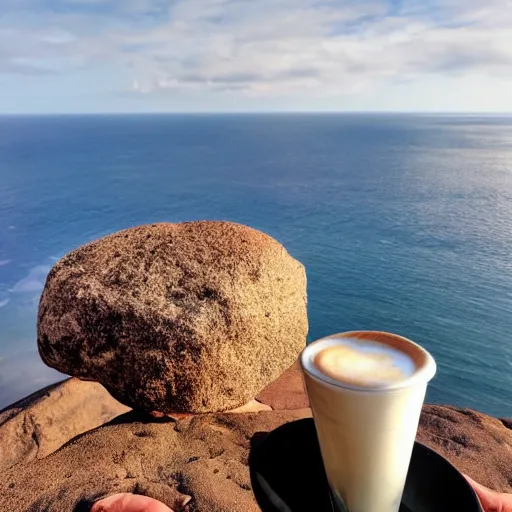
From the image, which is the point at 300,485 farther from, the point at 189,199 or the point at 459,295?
the point at 189,199

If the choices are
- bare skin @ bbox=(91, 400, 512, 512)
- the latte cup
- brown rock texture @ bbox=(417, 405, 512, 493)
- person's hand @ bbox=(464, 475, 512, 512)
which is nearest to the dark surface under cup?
the latte cup

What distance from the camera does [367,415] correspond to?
2139 mm

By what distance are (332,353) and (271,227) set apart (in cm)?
3802

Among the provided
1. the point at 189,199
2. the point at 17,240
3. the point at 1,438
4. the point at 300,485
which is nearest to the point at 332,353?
the point at 300,485

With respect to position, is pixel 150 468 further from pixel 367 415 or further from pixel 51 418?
Result: pixel 367 415

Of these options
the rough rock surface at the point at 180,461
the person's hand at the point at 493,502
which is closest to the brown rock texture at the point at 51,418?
the rough rock surface at the point at 180,461

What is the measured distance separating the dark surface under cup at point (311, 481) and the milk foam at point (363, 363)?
0.64m

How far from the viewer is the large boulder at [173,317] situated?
6.74 m

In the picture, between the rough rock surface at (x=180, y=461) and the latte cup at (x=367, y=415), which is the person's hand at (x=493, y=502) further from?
the latte cup at (x=367, y=415)

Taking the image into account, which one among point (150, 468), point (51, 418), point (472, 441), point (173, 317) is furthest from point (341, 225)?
point (150, 468)

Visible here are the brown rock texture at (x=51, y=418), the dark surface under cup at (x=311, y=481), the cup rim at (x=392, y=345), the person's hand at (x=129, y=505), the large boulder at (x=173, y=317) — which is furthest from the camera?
the brown rock texture at (x=51, y=418)

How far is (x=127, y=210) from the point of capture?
1892 inches

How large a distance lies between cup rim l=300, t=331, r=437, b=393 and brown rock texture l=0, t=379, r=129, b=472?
7.24 meters

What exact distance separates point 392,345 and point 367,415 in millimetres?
466
